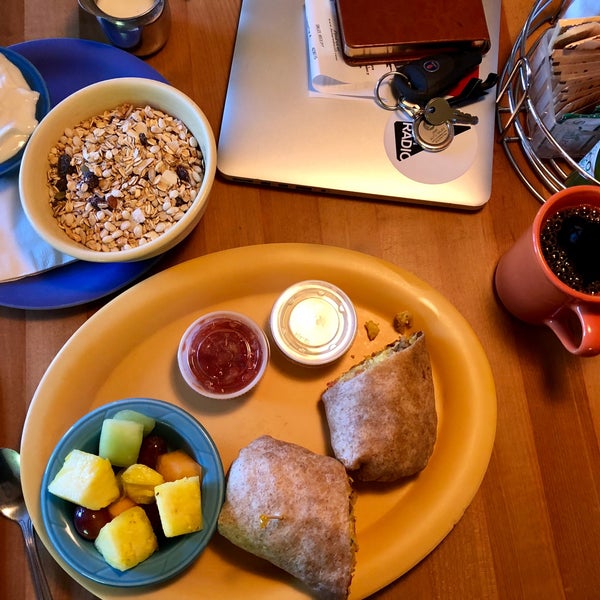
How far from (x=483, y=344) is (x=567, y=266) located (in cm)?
23

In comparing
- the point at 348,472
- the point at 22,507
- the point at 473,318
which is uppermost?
the point at 473,318

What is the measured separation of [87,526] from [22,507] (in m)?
0.18

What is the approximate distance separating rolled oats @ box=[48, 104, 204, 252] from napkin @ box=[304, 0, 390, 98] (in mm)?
306

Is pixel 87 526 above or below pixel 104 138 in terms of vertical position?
below

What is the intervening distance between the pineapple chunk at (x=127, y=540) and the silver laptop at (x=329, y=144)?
2.14ft

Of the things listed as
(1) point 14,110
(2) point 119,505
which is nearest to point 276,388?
(2) point 119,505

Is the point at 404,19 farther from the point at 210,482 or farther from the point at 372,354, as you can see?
the point at 210,482

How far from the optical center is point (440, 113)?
1119 mm

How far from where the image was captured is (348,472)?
3.10 feet

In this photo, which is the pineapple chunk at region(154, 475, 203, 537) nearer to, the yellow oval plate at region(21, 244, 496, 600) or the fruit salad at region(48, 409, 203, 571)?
the fruit salad at region(48, 409, 203, 571)

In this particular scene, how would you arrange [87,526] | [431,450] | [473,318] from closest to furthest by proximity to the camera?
[87,526]
[431,450]
[473,318]

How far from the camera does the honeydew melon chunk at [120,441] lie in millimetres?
880

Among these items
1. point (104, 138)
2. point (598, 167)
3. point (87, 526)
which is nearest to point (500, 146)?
point (598, 167)

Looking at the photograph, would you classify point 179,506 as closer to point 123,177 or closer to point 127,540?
point 127,540
